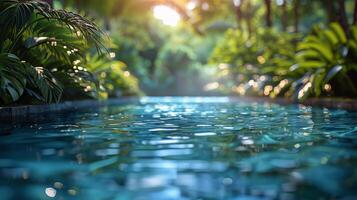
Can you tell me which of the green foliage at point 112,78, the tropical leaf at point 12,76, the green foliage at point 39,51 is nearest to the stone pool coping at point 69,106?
the green foliage at point 39,51

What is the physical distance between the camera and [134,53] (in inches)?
1179

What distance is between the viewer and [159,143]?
14.8 ft

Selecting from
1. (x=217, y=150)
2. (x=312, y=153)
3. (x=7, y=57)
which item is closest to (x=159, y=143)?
(x=217, y=150)

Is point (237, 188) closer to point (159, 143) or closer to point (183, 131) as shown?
point (159, 143)

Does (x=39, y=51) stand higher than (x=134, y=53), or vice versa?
(x=134, y=53)

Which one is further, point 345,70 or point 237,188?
point 345,70

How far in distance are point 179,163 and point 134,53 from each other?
88.2 ft

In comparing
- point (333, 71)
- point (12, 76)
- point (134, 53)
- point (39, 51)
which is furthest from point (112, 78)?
point (134, 53)

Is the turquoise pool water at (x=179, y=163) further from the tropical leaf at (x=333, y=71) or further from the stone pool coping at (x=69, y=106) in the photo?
the tropical leaf at (x=333, y=71)

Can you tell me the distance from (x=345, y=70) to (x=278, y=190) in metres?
8.23

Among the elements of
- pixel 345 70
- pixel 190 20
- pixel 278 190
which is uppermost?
pixel 190 20

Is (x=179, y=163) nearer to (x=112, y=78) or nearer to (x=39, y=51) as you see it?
(x=39, y=51)

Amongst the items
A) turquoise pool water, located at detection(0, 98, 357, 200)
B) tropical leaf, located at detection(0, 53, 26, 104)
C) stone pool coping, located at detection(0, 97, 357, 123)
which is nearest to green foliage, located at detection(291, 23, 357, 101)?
stone pool coping, located at detection(0, 97, 357, 123)

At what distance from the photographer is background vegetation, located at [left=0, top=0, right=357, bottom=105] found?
6988 millimetres
